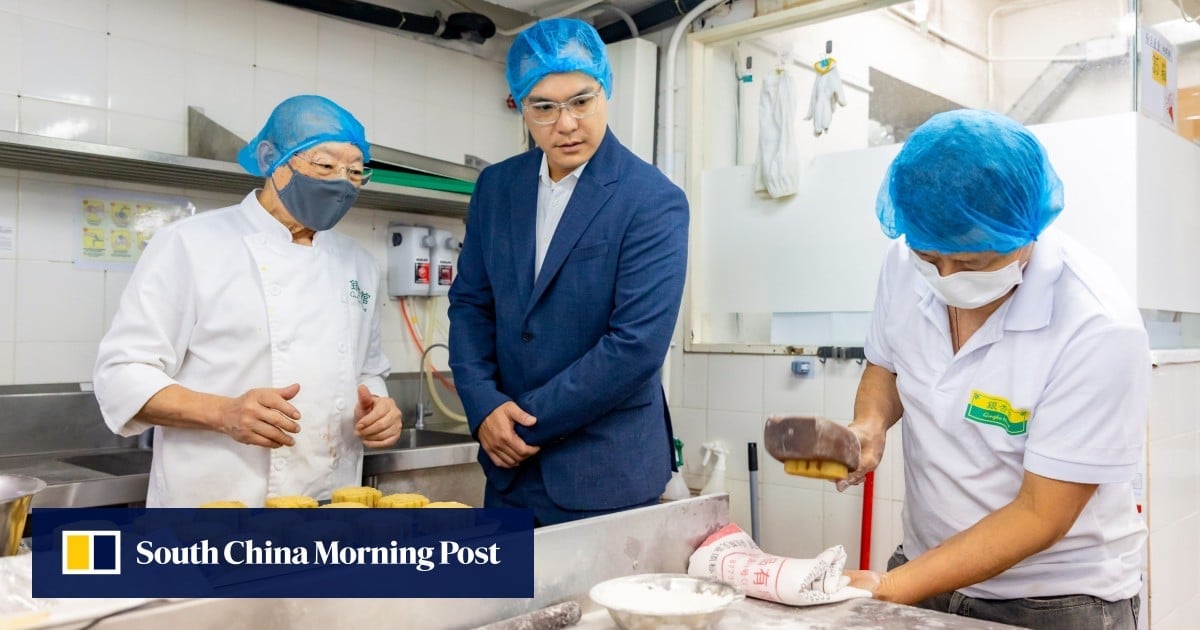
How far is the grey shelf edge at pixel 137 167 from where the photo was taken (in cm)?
215

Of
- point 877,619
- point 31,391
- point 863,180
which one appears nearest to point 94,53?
point 31,391

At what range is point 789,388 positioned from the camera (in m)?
3.04

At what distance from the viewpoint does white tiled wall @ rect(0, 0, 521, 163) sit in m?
2.44

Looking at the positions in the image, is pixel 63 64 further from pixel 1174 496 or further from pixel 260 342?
pixel 1174 496

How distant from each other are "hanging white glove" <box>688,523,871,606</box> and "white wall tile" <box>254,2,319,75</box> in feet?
7.45

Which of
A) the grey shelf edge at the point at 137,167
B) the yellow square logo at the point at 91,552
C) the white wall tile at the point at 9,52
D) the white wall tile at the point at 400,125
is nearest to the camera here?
the yellow square logo at the point at 91,552

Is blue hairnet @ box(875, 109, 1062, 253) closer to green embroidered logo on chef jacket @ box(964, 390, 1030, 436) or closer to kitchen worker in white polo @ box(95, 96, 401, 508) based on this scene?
green embroidered logo on chef jacket @ box(964, 390, 1030, 436)

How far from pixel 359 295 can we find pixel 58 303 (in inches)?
41.2

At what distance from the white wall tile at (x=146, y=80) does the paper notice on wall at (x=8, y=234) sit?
0.42 m

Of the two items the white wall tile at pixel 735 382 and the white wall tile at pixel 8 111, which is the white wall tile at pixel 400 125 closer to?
the white wall tile at pixel 8 111

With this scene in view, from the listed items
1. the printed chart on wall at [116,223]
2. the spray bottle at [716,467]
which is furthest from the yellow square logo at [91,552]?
the spray bottle at [716,467]

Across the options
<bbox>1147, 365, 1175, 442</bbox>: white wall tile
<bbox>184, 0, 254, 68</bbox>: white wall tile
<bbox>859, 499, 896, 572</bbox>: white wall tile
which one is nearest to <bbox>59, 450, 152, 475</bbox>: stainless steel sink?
<bbox>184, 0, 254, 68</bbox>: white wall tile

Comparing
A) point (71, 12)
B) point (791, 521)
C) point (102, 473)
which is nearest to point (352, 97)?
point (71, 12)

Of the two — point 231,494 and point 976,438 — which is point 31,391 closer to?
point 231,494
